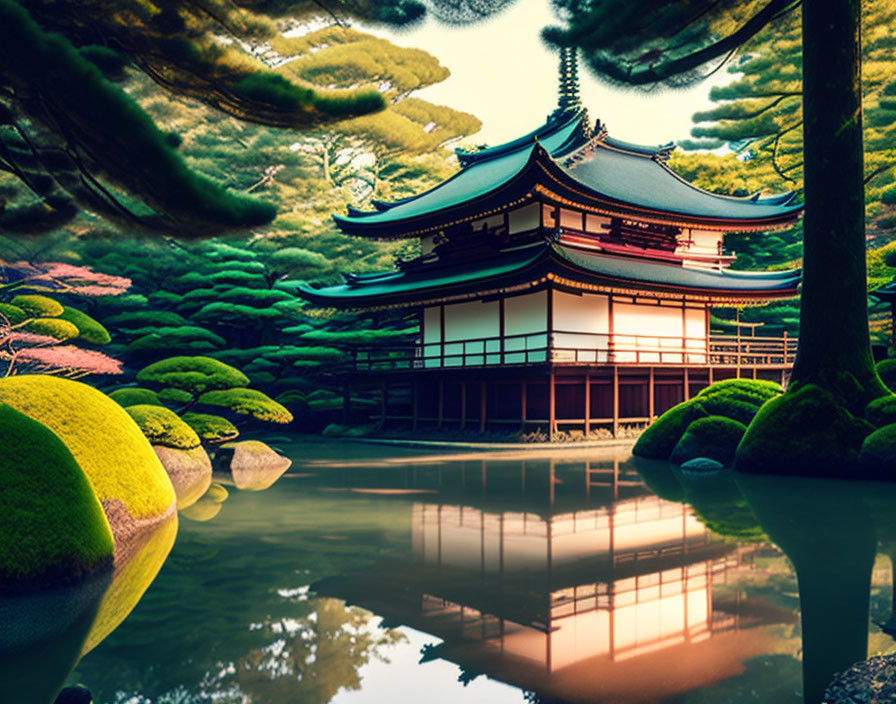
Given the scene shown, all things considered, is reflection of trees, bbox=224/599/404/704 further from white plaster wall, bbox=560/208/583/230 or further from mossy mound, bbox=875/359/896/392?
white plaster wall, bbox=560/208/583/230

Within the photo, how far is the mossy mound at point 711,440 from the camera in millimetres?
15484

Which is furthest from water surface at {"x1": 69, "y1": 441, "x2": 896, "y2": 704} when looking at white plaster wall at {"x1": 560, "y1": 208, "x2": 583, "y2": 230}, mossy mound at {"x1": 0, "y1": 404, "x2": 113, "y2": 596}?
white plaster wall at {"x1": 560, "y1": 208, "x2": 583, "y2": 230}

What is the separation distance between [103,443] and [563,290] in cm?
1738

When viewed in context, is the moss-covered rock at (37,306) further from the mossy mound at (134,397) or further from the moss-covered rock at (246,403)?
the moss-covered rock at (246,403)

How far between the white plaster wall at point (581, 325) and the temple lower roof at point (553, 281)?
1.91 feet

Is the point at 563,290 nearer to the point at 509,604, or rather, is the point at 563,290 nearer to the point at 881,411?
the point at 881,411

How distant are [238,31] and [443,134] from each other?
128 feet

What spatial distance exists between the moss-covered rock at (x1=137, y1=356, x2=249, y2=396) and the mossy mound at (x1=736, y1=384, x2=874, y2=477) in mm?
11536

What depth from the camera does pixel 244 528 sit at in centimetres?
896

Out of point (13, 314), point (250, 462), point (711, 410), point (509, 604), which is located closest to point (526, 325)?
point (711, 410)

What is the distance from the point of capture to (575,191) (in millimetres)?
23609

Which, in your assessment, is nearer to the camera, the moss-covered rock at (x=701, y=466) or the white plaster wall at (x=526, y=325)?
the moss-covered rock at (x=701, y=466)

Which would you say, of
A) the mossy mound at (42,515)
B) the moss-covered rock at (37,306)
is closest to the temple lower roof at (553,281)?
the moss-covered rock at (37,306)

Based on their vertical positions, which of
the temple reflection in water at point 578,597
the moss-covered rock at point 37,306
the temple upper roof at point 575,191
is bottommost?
the temple reflection in water at point 578,597
